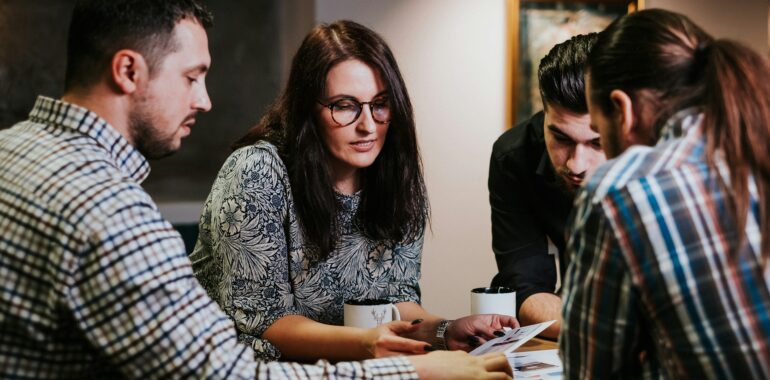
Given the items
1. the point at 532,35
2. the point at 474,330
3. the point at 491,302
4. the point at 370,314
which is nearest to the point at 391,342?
the point at 370,314

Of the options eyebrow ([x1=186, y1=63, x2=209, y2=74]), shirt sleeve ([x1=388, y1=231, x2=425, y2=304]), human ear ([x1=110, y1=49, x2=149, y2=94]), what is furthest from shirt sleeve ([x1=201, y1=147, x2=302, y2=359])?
human ear ([x1=110, y1=49, x2=149, y2=94])

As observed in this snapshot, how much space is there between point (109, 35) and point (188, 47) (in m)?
0.13

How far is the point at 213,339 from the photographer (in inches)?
47.7

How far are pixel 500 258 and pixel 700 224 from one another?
5.20 ft

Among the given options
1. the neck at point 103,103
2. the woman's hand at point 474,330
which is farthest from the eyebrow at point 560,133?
the neck at point 103,103

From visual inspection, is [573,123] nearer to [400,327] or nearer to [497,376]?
[400,327]

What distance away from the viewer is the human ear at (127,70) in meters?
1.37

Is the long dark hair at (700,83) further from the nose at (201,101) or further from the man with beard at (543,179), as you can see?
the man with beard at (543,179)

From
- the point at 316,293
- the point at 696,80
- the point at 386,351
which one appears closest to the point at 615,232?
the point at 696,80

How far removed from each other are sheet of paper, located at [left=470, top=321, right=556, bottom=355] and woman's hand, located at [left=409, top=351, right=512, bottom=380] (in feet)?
0.30

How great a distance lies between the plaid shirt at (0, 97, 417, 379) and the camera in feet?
3.77

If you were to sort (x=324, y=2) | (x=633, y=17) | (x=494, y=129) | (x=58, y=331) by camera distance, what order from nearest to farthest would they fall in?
(x=58, y=331) → (x=633, y=17) → (x=324, y=2) → (x=494, y=129)

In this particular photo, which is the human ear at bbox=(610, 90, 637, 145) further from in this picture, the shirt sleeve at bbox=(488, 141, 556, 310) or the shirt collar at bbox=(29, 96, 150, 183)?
the shirt sleeve at bbox=(488, 141, 556, 310)

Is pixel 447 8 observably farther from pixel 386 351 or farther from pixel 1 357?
pixel 1 357
